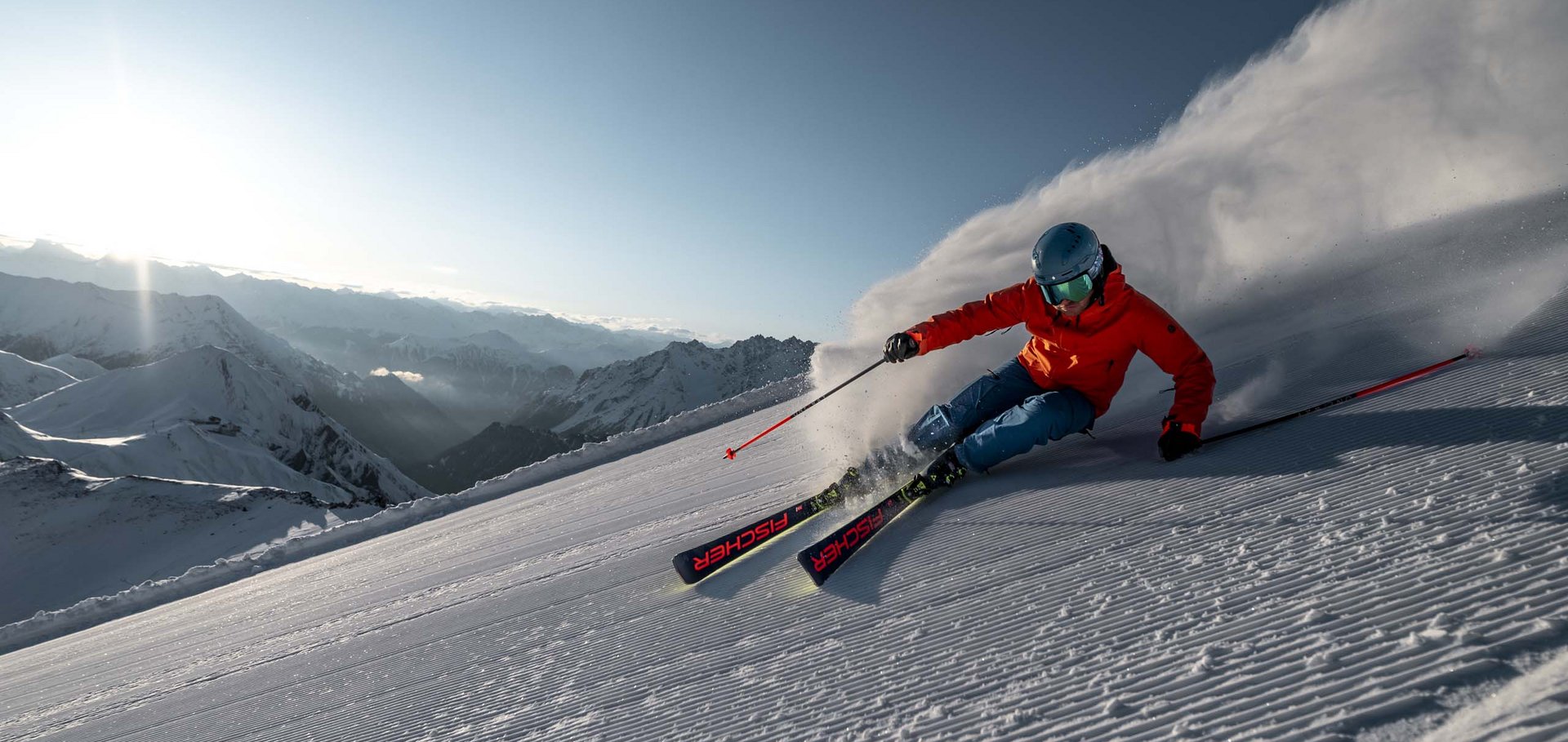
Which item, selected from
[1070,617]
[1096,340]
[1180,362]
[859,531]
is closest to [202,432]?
[859,531]

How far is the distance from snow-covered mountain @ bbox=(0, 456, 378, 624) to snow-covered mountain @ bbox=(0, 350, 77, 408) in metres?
172

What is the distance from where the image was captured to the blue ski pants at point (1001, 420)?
4531 mm

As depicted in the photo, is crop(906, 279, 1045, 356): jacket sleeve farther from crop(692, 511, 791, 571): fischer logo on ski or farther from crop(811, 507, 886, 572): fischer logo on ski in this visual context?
crop(692, 511, 791, 571): fischer logo on ski

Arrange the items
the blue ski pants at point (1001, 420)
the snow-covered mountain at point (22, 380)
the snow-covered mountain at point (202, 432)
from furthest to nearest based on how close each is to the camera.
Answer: the snow-covered mountain at point (22, 380) < the snow-covered mountain at point (202, 432) < the blue ski pants at point (1001, 420)

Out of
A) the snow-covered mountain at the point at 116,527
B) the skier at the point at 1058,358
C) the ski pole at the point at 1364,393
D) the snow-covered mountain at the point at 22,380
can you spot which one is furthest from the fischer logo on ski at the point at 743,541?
the snow-covered mountain at the point at 22,380

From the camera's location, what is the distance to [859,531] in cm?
414

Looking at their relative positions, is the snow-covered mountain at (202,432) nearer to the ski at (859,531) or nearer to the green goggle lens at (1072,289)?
the ski at (859,531)

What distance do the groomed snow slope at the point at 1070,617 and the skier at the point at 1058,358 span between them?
31 centimetres

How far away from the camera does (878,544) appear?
4.13m

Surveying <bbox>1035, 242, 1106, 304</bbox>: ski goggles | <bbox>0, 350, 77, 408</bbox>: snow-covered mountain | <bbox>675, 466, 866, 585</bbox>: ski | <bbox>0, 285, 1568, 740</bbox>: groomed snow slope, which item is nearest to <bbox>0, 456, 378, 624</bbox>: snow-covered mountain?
<bbox>0, 285, 1568, 740</bbox>: groomed snow slope

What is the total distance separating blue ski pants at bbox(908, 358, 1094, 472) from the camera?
4531mm

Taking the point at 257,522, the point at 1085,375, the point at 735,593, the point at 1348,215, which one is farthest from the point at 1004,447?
the point at 257,522

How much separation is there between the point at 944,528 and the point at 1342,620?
2.09 meters

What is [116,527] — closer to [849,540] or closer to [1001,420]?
[849,540]
